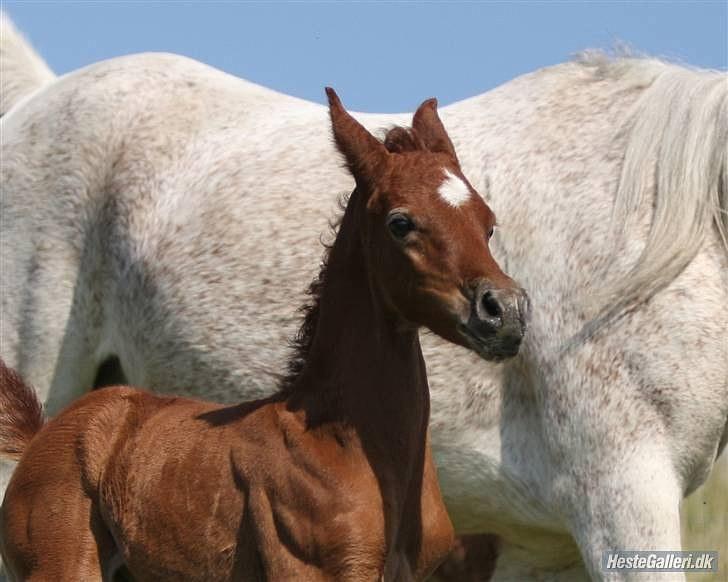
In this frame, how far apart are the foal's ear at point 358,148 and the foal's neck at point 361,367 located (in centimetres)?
10

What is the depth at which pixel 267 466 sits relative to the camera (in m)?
3.80

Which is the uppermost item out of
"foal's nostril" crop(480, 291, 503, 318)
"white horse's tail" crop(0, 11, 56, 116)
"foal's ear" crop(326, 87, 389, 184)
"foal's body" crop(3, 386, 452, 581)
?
"white horse's tail" crop(0, 11, 56, 116)

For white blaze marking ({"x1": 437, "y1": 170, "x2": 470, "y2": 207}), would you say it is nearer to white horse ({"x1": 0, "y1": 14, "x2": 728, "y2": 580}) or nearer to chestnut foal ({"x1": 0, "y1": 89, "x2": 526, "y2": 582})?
chestnut foal ({"x1": 0, "y1": 89, "x2": 526, "y2": 582})

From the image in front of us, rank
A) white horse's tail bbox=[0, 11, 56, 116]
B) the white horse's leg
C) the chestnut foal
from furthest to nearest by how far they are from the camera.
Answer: white horse's tail bbox=[0, 11, 56, 116] → the white horse's leg → the chestnut foal

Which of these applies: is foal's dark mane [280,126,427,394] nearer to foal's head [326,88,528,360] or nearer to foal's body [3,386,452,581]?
foal's head [326,88,528,360]

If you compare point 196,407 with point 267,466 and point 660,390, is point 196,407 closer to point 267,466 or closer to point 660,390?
point 267,466

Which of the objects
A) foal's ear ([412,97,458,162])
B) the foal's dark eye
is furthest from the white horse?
the foal's dark eye

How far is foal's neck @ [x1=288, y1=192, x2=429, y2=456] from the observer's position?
3.85 meters

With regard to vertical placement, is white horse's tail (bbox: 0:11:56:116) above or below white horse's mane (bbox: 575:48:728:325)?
above

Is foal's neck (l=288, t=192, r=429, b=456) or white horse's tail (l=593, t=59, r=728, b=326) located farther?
white horse's tail (l=593, t=59, r=728, b=326)

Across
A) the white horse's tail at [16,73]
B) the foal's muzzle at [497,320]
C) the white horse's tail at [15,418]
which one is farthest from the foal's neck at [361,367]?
the white horse's tail at [16,73]

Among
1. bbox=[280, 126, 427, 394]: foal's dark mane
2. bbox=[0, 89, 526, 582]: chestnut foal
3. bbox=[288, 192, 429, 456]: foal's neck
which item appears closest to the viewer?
bbox=[0, 89, 526, 582]: chestnut foal

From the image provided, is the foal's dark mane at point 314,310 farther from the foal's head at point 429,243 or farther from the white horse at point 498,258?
the white horse at point 498,258

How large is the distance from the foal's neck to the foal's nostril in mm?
401
